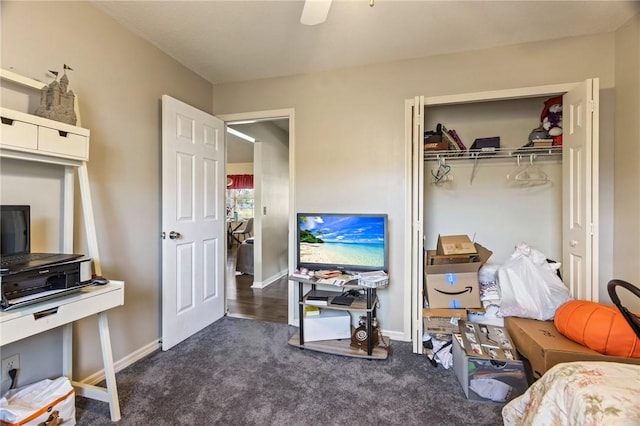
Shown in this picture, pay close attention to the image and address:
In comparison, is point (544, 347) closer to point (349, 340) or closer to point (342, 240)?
point (349, 340)

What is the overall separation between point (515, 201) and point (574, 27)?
1343 mm

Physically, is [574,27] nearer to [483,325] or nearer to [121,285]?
[483,325]

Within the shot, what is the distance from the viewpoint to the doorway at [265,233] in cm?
344

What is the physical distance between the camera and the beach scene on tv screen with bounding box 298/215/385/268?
250 centimetres

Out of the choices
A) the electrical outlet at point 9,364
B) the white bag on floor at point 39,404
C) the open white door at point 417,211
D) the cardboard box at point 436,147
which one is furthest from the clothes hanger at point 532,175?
the electrical outlet at point 9,364

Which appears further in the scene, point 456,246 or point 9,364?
point 456,246

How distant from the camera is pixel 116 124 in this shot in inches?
85.0

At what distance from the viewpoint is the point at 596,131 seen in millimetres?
1949

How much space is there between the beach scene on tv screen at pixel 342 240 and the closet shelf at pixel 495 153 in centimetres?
74

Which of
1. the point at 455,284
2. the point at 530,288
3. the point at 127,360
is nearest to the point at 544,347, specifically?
the point at 530,288

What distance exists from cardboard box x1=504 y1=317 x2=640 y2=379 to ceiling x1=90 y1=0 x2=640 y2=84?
209cm

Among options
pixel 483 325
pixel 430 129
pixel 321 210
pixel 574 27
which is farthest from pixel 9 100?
pixel 574 27

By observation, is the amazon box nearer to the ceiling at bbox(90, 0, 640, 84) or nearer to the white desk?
the ceiling at bbox(90, 0, 640, 84)

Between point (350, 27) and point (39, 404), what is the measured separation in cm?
288
